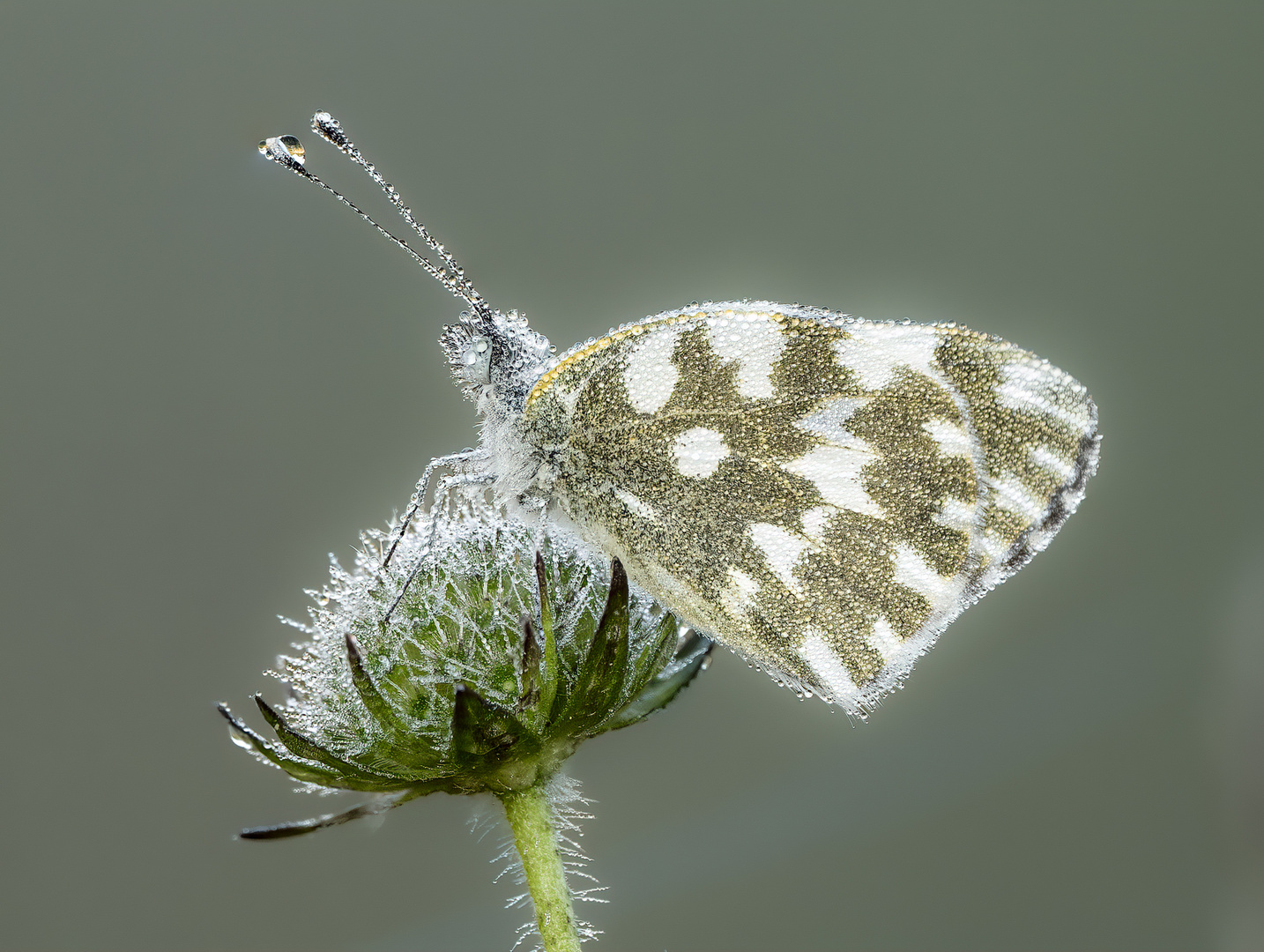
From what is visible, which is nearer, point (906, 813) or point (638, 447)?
point (638, 447)

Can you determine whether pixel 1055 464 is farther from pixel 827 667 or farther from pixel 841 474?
pixel 827 667

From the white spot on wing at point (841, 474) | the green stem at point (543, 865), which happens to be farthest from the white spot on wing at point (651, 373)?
the green stem at point (543, 865)

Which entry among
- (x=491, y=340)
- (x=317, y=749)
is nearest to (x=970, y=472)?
(x=491, y=340)

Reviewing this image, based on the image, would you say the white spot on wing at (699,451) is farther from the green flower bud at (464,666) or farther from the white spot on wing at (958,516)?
the white spot on wing at (958,516)

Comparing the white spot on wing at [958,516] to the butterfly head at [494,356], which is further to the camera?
the butterfly head at [494,356]

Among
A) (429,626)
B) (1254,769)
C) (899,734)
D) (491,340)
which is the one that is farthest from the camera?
(899,734)

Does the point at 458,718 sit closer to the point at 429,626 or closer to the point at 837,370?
the point at 429,626

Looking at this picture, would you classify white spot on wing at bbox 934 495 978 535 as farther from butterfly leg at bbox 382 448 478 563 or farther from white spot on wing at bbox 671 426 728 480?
butterfly leg at bbox 382 448 478 563

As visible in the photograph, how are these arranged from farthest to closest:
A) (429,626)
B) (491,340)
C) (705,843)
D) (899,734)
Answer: (899,734) → (705,843) → (491,340) → (429,626)
